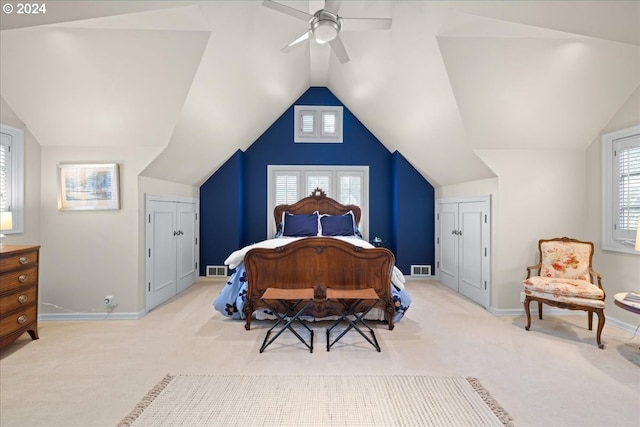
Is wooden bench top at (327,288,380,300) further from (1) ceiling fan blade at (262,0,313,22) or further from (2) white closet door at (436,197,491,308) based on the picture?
(1) ceiling fan blade at (262,0,313,22)

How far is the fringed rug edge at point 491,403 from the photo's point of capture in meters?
1.67

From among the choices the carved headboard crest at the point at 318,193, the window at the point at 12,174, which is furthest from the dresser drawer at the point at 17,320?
the carved headboard crest at the point at 318,193

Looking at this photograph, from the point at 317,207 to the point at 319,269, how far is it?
2255 mm

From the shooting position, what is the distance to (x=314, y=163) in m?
5.26

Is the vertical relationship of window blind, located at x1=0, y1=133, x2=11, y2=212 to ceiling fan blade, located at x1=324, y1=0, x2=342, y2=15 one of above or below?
below

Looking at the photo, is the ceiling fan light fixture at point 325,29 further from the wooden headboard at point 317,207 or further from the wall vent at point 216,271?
the wall vent at point 216,271

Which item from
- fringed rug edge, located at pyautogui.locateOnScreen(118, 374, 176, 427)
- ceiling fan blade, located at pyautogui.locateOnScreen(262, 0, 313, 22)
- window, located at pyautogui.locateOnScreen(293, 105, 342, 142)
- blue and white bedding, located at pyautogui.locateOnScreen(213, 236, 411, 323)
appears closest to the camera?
fringed rug edge, located at pyautogui.locateOnScreen(118, 374, 176, 427)

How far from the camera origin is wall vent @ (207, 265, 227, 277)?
5.02 metres

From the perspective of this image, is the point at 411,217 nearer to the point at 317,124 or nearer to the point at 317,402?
the point at 317,124

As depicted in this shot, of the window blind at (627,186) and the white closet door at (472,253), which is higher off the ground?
the window blind at (627,186)

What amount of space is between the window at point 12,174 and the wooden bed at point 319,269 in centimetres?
237

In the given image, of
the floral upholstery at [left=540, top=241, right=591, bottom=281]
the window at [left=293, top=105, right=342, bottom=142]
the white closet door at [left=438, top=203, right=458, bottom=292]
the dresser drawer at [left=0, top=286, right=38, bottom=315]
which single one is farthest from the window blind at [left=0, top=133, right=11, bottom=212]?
the floral upholstery at [left=540, top=241, right=591, bottom=281]

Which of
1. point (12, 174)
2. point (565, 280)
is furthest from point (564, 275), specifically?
point (12, 174)

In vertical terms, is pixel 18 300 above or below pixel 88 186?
Answer: below
